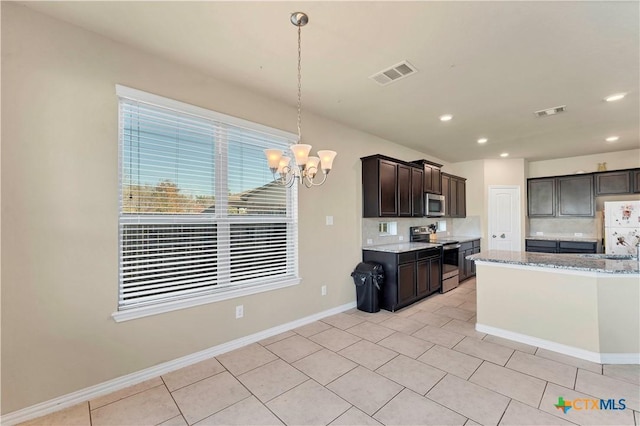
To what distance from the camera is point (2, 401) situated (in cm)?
184

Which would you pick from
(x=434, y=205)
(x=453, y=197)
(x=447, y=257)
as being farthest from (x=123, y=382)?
(x=453, y=197)

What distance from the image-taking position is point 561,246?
18.9 ft

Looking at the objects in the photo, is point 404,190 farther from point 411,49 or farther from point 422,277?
point 411,49

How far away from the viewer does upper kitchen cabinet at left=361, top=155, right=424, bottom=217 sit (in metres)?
4.23

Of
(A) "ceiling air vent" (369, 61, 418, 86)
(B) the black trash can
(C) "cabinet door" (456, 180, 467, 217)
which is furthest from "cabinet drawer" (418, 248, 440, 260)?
(A) "ceiling air vent" (369, 61, 418, 86)

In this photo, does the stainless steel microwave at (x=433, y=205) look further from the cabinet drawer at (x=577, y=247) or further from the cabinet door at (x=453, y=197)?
the cabinet drawer at (x=577, y=247)

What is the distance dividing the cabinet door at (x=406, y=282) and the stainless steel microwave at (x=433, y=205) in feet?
4.37

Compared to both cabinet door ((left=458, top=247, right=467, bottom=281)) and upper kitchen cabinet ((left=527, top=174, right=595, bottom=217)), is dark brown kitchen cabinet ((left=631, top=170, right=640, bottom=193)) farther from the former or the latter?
cabinet door ((left=458, top=247, right=467, bottom=281))

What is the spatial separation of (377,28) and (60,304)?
3076 millimetres

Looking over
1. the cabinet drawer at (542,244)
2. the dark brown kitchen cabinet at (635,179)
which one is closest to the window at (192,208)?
the cabinet drawer at (542,244)

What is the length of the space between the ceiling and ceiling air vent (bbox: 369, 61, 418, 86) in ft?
0.21

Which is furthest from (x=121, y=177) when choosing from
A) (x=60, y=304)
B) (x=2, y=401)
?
(x=2, y=401)

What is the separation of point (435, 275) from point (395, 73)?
345 centimetres

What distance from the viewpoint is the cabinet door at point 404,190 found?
458cm
